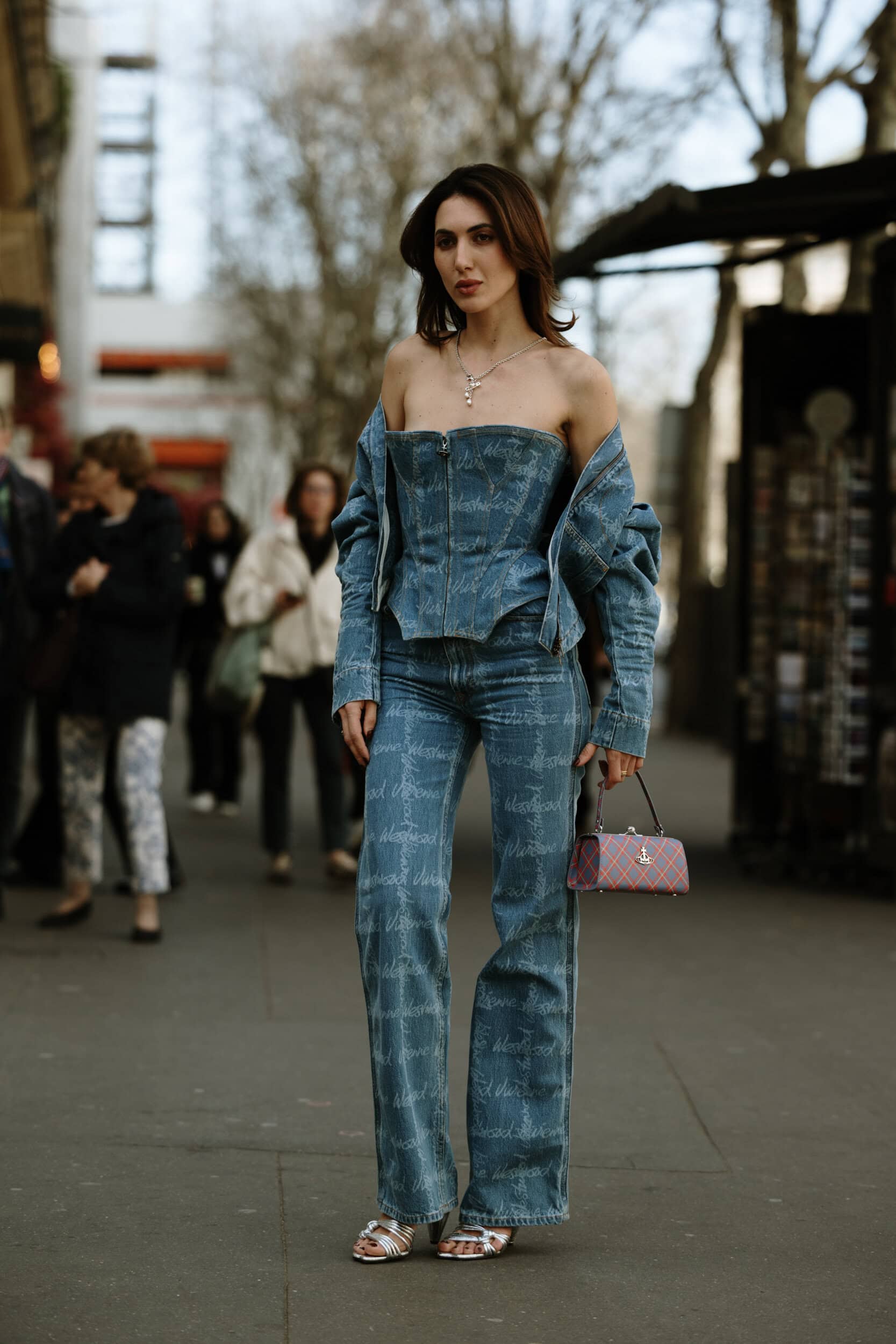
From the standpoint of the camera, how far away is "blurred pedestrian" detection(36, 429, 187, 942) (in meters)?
7.55

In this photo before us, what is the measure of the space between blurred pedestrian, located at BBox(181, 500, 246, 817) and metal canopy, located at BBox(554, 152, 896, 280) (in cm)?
377

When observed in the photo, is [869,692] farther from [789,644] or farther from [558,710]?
[558,710]

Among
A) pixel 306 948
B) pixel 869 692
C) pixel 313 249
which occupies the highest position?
pixel 313 249

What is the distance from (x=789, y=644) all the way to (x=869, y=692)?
87cm

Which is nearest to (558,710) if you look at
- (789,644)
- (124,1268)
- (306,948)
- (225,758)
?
(124,1268)

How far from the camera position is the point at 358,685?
3932 millimetres

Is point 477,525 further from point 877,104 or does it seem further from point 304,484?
point 877,104

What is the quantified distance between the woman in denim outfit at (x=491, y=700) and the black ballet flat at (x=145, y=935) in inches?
150

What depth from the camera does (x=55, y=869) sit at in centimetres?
916

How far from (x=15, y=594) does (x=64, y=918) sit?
130cm

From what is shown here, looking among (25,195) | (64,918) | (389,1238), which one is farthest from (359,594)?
(25,195)

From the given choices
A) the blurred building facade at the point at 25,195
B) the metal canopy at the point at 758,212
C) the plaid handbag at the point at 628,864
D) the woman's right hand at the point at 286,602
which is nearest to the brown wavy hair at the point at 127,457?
the woman's right hand at the point at 286,602

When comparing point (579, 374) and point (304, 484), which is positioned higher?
point (304, 484)

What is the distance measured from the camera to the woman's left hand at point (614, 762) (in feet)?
13.0
